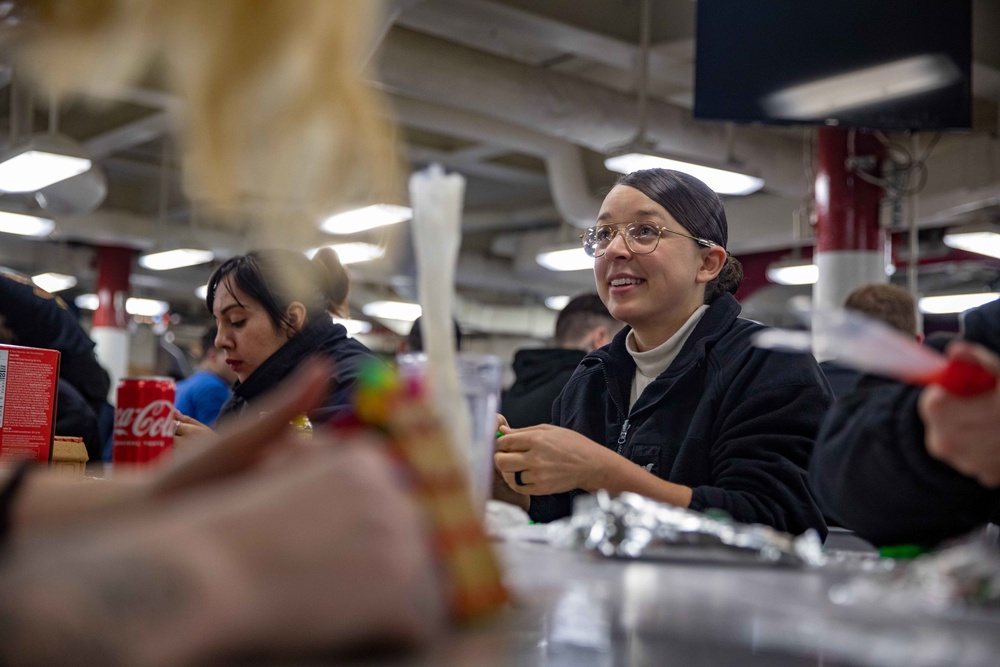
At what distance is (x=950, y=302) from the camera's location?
38.0 feet

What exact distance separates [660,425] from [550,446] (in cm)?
50

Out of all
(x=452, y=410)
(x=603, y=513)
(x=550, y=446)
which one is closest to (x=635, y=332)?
(x=550, y=446)

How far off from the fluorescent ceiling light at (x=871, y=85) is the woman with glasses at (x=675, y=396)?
258 centimetres

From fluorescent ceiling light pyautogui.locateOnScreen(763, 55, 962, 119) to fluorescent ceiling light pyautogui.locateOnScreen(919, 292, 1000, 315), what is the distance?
726cm

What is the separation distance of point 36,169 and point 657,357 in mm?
5722

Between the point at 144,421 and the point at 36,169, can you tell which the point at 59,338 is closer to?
the point at 144,421

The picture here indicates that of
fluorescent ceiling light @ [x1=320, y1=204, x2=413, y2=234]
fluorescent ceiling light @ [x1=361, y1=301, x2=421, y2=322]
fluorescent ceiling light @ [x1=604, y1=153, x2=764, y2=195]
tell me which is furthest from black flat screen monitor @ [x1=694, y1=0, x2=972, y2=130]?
fluorescent ceiling light @ [x1=361, y1=301, x2=421, y2=322]

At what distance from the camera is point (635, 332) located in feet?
6.63

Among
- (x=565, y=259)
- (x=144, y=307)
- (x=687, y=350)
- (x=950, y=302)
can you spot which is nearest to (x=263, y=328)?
(x=687, y=350)

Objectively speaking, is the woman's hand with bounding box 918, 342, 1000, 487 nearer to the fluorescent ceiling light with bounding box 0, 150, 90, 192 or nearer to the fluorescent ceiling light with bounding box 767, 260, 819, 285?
the fluorescent ceiling light with bounding box 0, 150, 90, 192

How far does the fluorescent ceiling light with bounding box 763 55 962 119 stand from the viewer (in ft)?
14.1

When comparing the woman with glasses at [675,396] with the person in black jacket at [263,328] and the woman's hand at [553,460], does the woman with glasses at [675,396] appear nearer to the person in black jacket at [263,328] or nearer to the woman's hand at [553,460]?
the woman's hand at [553,460]

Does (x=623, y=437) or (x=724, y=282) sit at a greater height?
(x=724, y=282)

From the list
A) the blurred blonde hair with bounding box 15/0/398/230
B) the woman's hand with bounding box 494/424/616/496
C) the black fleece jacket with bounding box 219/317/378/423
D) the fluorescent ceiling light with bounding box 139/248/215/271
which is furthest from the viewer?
the fluorescent ceiling light with bounding box 139/248/215/271
